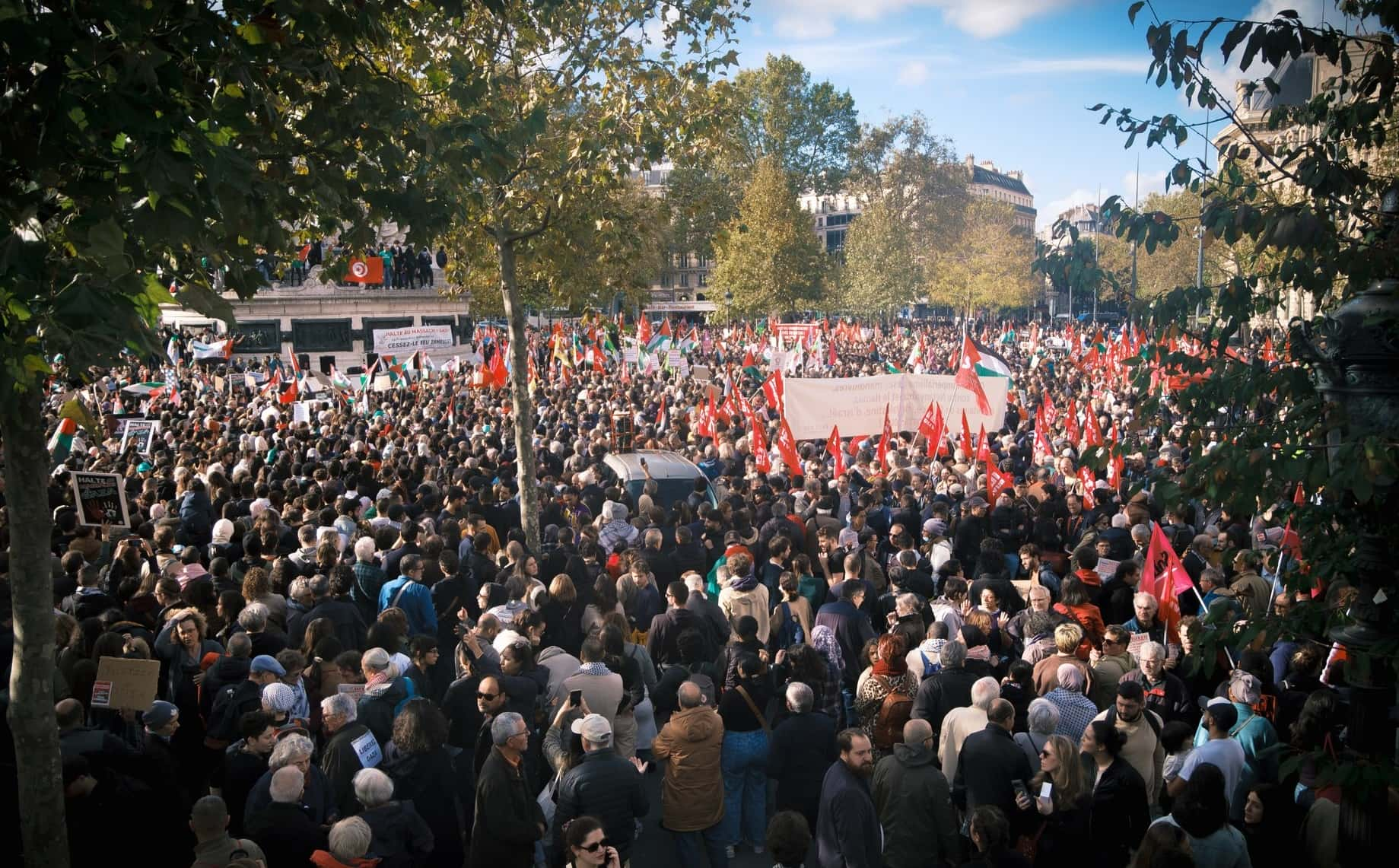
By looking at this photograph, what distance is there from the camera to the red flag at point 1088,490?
44.2 feet

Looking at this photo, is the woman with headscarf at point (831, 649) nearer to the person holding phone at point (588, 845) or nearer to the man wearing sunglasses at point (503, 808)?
the man wearing sunglasses at point (503, 808)

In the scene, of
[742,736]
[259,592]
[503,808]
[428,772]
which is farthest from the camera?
[259,592]

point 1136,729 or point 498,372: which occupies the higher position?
point 498,372

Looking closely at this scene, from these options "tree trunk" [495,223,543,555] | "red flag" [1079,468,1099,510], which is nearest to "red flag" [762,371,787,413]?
"red flag" [1079,468,1099,510]

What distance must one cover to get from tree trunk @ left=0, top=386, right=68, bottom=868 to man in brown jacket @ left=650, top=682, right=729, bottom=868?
10.5ft


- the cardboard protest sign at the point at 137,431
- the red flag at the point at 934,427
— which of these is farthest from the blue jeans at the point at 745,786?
the cardboard protest sign at the point at 137,431

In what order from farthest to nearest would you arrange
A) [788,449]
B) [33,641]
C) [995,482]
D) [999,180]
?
[999,180]
[788,449]
[995,482]
[33,641]

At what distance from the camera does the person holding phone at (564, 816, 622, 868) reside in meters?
4.98

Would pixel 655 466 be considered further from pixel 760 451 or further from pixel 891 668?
pixel 891 668

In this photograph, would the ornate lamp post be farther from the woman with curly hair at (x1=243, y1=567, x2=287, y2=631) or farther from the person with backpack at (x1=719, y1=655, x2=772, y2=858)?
the woman with curly hair at (x1=243, y1=567, x2=287, y2=631)

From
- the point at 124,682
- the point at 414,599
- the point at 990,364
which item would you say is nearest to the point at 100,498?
the point at 414,599

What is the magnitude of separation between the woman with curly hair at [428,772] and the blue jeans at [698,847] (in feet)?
4.47

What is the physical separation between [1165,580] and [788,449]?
7407 mm

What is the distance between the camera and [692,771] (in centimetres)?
660
